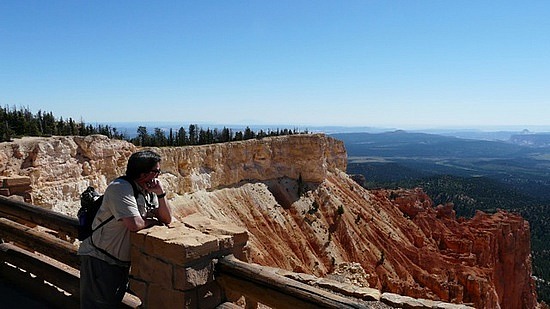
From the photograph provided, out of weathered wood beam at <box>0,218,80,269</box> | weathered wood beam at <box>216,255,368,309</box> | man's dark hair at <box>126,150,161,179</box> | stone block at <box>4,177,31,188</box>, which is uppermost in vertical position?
man's dark hair at <box>126,150,161,179</box>

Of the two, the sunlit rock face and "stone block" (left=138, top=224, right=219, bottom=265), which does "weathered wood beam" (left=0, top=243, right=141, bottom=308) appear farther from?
the sunlit rock face

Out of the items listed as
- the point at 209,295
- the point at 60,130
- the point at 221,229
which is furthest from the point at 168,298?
the point at 60,130

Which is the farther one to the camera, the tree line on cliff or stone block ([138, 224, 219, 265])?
the tree line on cliff

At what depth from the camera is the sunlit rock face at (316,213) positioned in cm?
2275

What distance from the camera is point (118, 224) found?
14.6 feet

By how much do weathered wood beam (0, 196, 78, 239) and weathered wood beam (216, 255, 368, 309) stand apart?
273cm

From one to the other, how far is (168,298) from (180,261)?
0.53 m

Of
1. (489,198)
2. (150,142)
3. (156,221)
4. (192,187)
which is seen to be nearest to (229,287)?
(156,221)

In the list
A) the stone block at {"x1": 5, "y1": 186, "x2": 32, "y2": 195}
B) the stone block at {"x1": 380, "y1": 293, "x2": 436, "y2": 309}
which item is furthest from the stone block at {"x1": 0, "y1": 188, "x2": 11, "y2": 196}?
the stone block at {"x1": 380, "y1": 293, "x2": 436, "y2": 309}

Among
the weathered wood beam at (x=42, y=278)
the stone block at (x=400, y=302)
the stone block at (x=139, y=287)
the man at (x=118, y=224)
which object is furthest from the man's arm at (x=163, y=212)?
the stone block at (x=400, y=302)

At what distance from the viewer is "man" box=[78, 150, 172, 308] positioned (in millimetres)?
4277

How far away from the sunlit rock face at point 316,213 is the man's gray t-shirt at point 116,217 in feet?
56.5

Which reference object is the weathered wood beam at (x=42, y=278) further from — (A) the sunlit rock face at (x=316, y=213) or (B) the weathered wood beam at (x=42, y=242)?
(A) the sunlit rock face at (x=316, y=213)

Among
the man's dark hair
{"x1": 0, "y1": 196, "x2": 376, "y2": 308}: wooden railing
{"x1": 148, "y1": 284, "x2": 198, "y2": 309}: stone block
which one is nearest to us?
{"x1": 0, "y1": 196, "x2": 376, "y2": 308}: wooden railing
